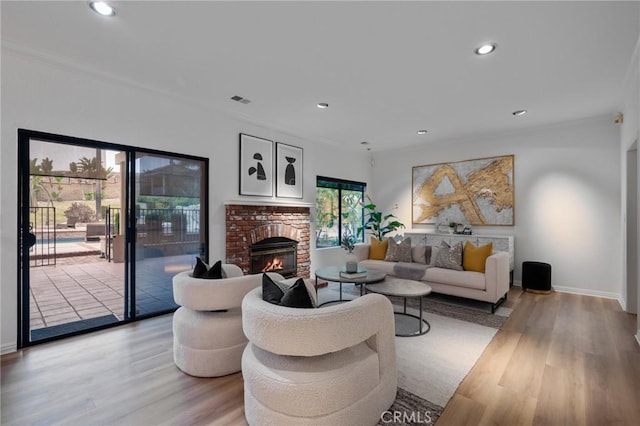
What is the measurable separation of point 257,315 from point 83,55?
312 cm

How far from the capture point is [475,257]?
171 inches

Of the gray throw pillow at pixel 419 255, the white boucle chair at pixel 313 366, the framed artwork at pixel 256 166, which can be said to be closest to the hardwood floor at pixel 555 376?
the white boucle chair at pixel 313 366

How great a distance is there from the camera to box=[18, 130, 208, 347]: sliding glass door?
119 inches

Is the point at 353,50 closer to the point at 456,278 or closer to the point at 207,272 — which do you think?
the point at 207,272

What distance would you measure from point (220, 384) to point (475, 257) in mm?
3708

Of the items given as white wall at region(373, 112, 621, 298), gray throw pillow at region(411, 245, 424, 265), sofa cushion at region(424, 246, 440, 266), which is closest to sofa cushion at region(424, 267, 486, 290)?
sofa cushion at region(424, 246, 440, 266)

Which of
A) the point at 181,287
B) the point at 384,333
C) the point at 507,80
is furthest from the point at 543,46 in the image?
the point at 181,287

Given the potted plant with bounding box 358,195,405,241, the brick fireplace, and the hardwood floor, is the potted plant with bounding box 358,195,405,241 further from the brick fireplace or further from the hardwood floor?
the hardwood floor

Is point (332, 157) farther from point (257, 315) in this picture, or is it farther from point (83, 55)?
point (257, 315)

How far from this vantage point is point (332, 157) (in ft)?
21.1

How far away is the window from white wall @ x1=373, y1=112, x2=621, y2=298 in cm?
261

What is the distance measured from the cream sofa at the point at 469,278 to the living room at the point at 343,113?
52.1 inches

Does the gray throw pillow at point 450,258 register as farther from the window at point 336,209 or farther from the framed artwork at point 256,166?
the framed artwork at point 256,166

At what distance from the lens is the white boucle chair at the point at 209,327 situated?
2.39m
